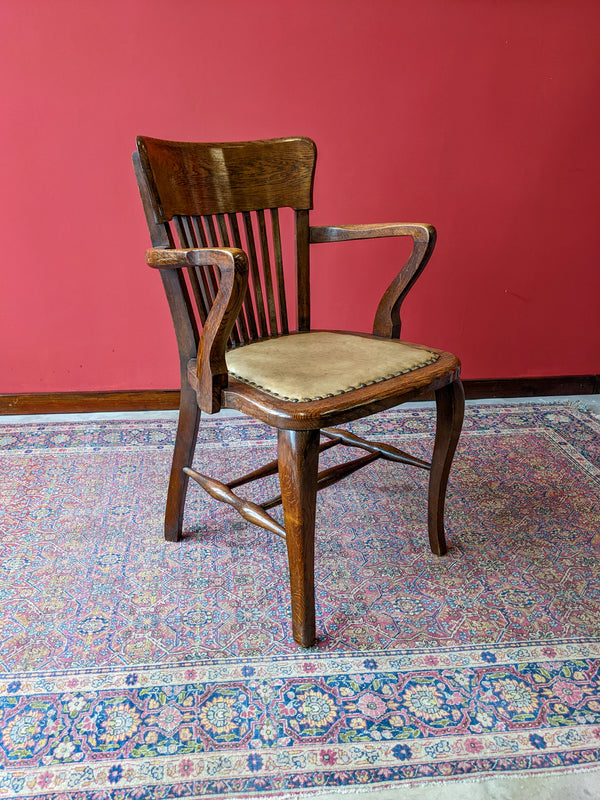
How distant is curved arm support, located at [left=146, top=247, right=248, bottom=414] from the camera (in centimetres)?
110

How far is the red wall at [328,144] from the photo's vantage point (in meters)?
2.16

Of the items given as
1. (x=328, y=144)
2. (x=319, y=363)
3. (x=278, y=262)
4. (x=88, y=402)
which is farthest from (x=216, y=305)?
(x=88, y=402)

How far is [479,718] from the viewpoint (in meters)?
1.11

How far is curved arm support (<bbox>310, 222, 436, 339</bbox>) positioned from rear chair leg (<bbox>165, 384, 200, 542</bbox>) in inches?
21.6

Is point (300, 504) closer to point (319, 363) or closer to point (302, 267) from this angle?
point (319, 363)

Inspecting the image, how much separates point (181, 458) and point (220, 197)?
0.68 metres

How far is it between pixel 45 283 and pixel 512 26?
6.86ft

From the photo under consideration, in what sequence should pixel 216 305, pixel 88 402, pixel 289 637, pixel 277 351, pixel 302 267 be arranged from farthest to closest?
1. pixel 88 402
2. pixel 302 267
3. pixel 277 351
4. pixel 289 637
5. pixel 216 305

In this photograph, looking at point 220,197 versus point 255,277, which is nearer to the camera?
point 220,197

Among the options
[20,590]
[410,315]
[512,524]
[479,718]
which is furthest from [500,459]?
[20,590]

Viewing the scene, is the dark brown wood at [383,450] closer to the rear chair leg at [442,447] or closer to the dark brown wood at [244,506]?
the rear chair leg at [442,447]

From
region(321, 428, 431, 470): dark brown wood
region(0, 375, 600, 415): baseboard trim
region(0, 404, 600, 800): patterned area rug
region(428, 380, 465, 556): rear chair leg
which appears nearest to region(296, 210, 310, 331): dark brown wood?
region(321, 428, 431, 470): dark brown wood

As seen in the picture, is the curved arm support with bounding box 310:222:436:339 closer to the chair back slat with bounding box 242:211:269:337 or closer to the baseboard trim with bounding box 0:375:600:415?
the chair back slat with bounding box 242:211:269:337

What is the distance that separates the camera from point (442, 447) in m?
1.49
